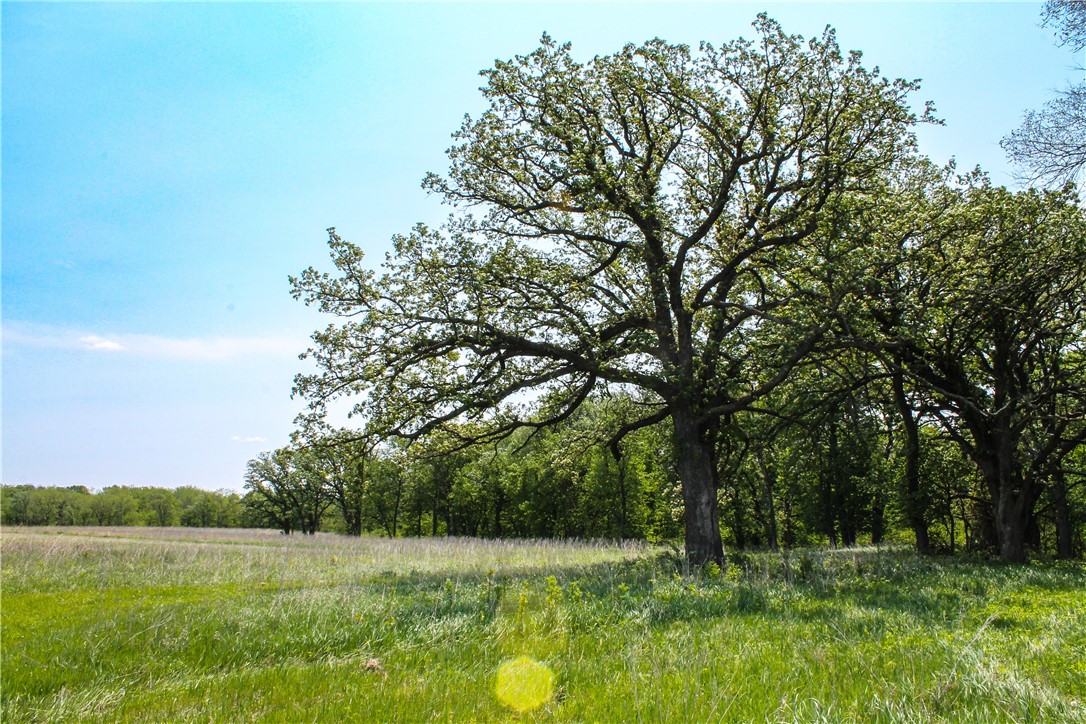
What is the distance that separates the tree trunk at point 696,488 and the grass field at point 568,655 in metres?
5.24

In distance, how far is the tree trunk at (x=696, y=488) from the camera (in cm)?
1638

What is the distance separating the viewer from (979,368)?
21.0 m

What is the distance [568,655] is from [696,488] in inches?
467

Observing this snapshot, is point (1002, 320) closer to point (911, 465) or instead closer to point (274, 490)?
point (911, 465)

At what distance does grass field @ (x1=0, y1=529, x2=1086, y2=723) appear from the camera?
4.25 metres

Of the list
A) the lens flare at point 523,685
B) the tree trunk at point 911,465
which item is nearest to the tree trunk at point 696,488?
the tree trunk at point 911,465

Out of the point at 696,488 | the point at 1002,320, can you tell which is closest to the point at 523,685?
the point at 696,488

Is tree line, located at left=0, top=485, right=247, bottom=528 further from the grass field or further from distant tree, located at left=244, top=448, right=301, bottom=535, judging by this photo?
the grass field

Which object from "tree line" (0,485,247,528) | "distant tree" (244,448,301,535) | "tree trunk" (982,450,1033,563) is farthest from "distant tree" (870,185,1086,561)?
"tree line" (0,485,247,528)

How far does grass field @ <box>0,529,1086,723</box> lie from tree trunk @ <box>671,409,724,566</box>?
5240 mm

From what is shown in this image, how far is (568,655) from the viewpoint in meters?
5.81

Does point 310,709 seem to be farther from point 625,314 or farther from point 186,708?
point 625,314

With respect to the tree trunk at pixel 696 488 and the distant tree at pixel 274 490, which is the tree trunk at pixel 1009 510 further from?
the distant tree at pixel 274 490

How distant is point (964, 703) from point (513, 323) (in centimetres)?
1392
